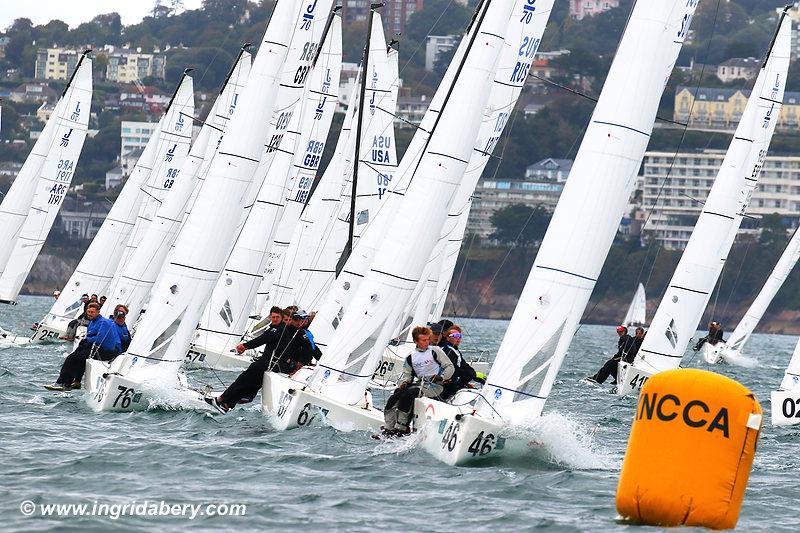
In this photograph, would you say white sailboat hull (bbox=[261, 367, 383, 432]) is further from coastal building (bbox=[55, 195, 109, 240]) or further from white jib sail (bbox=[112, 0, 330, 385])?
coastal building (bbox=[55, 195, 109, 240])

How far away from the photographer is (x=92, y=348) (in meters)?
15.0

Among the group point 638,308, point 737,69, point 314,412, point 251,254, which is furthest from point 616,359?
point 737,69

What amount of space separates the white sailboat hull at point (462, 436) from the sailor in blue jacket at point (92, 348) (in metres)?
4.54

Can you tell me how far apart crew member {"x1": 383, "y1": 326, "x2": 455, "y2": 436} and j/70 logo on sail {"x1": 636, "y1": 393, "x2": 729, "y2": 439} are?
3932 mm

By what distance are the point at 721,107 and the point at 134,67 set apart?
59032 mm

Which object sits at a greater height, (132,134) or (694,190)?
(694,190)

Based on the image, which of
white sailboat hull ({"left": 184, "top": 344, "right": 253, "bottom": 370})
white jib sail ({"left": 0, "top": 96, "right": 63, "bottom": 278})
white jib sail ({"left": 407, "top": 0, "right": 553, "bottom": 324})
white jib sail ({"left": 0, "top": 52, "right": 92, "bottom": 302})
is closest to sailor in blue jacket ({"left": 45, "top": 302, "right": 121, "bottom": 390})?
white jib sail ({"left": 407, "top": 0, "right": 553, "bottom": 324})

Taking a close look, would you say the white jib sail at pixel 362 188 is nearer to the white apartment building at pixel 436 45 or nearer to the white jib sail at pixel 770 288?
the white jib sail at pixel 770 288

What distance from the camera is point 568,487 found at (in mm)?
10688

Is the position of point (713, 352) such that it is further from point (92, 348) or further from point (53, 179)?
point (92, 348)

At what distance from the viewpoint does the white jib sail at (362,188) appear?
73.2 feet

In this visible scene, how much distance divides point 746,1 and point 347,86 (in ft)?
199

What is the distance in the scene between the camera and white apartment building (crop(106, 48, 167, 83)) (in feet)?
508

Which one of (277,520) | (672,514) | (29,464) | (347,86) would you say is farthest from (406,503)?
(347,86)
